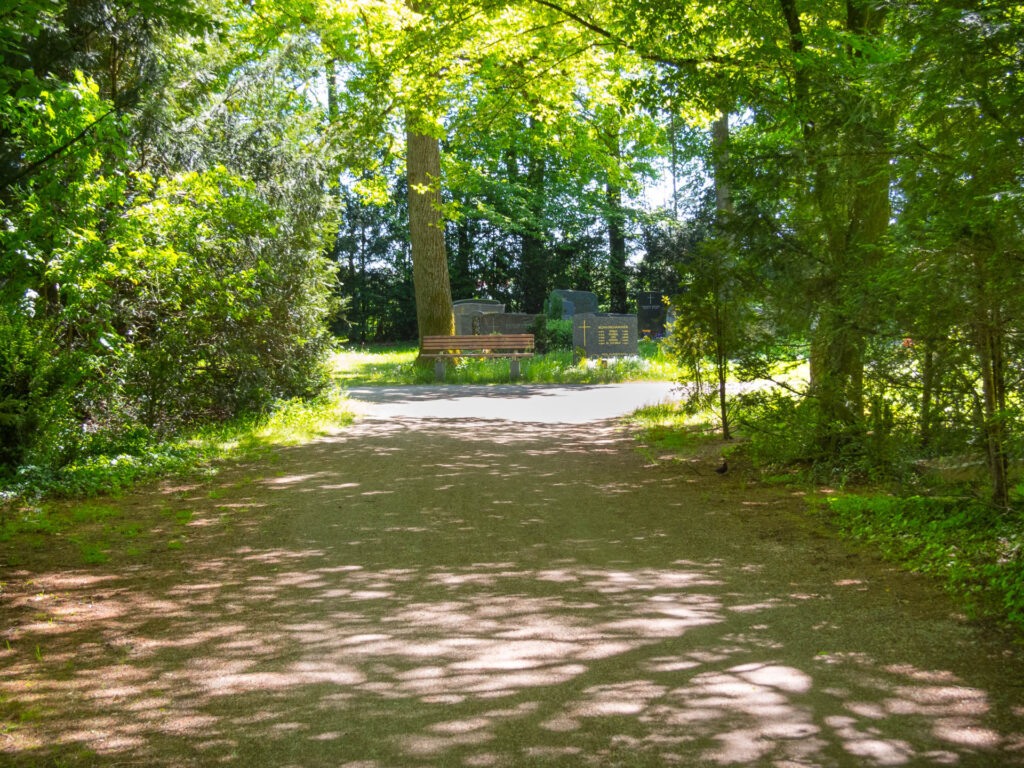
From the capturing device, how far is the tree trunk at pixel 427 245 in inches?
798

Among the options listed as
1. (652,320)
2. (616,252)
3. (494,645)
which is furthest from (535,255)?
(494,645)

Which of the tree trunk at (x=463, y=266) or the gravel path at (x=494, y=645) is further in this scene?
the tree trunk at (x=463, y=266)

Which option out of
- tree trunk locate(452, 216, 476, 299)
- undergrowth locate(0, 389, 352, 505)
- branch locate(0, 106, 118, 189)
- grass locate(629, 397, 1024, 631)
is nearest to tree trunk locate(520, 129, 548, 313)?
tree trunk locate(452, 216, 476, 299)

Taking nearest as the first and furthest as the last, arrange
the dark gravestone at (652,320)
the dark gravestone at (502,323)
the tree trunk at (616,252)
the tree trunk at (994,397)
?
the tree trunk at (994,397), the dark gravestone at (502,323), the dark gravestone at (652,320), the tree trunk at (616,252)

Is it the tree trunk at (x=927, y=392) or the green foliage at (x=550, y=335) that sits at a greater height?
the green foliage at (x=550, y=335)

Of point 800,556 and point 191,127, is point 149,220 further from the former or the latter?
point 800,556

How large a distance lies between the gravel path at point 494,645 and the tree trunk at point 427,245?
1355 cm

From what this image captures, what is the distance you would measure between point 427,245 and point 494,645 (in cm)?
1737

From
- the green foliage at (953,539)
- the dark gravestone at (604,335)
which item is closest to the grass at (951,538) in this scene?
the green foliage at (953,539)

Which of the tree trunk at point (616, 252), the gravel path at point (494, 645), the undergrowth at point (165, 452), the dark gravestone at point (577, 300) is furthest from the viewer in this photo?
the tree trunk at point (616, 252)

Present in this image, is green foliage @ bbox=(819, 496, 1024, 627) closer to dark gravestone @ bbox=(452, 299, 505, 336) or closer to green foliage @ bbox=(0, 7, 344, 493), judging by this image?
green foliage @ bbox=(0, 7, 344, 493)

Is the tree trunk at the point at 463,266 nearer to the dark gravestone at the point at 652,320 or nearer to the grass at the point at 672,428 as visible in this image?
the dark gravestone at the point at 652,320

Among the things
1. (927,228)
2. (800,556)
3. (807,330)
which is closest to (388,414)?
(807,330)

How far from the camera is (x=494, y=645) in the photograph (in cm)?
417
